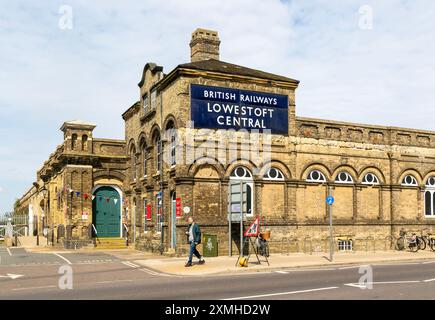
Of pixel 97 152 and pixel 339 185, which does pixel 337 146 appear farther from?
pixel 97 152

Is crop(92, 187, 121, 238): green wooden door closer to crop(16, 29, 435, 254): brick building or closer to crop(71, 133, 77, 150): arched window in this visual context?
crop(16, 29, 435, 254): brick building

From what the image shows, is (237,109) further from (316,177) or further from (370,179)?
(370,179)

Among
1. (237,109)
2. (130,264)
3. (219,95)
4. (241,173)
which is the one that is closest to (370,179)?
(241,173)

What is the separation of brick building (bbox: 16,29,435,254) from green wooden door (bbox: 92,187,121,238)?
0.94 meters

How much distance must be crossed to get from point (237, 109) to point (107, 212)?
489 inches

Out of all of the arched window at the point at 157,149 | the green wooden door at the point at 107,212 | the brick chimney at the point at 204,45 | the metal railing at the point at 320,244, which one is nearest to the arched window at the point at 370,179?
the metal railing at the point at 320,244

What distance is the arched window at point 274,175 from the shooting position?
80.8ft

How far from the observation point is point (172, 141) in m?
24.0

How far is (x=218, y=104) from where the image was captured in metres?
23.8

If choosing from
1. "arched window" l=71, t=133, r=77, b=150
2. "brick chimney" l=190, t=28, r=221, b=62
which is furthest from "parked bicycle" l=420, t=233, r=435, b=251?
"arched window" l=71, t=133, r=77, b=150

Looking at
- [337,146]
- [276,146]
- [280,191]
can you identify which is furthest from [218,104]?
[337,146]

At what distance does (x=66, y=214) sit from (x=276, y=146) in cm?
1363

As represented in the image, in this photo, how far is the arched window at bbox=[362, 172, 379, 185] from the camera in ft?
90.0

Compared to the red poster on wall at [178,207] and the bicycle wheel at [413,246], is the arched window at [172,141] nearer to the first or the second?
the red poster on wall at [178,207]
